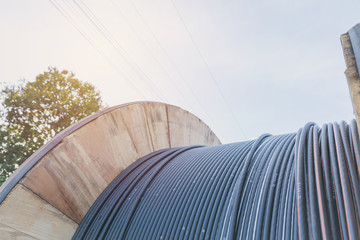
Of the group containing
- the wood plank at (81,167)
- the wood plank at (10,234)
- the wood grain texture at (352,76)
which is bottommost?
the wood plank at (10,234)

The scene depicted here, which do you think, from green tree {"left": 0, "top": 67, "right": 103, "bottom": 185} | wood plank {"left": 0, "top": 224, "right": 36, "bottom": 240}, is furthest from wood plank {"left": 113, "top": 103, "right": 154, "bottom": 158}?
green tree {"left": 0, "top": 67, "right": 103, "bottom": 185}

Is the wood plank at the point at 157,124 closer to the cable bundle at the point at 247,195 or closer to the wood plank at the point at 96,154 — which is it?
the wood plank at the point at 96,154

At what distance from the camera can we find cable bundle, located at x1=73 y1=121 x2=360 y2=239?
5.23ft


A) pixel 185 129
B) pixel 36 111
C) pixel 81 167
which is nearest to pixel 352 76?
pixel 81 167

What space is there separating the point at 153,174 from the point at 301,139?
1.85m

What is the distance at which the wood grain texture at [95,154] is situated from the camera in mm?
2906

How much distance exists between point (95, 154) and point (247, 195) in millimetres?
2137

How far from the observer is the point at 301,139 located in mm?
2268

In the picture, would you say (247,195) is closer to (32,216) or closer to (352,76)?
(352,76)

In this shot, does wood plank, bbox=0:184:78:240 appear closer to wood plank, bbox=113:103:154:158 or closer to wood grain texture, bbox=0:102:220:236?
wood grain texture, bbox=0:102:220:236

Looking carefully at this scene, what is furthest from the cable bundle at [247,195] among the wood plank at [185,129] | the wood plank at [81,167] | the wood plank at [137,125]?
the wood plank at [185,129]

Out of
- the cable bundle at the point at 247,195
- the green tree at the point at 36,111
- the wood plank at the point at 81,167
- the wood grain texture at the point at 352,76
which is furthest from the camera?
the green tree at the point at 36,111

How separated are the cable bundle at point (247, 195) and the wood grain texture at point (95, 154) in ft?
0.71

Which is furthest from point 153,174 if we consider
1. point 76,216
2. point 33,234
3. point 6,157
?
point 6,157
